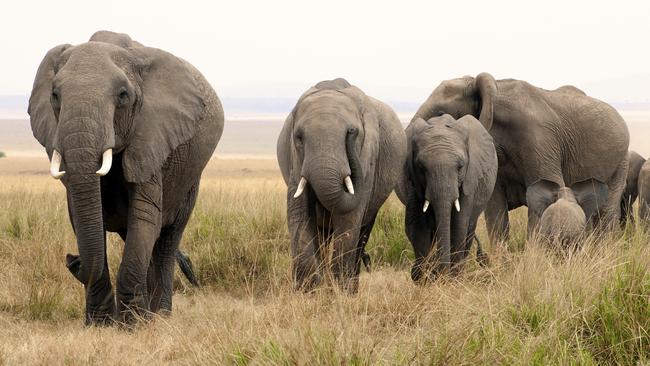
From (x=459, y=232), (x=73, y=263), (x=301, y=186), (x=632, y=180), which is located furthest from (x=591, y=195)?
(x=73, y=263)

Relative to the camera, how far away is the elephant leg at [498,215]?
1148cm

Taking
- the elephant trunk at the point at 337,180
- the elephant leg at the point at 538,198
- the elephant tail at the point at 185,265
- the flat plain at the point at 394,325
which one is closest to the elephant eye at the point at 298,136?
the elephant trunk at the point at 337,180

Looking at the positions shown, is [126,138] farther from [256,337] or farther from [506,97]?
[506,97]

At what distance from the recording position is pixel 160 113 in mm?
7508

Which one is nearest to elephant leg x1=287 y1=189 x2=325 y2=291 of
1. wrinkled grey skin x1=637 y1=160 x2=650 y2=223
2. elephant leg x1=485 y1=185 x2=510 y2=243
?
elephant leg x1=485 y1=185 x2=510 y2=243

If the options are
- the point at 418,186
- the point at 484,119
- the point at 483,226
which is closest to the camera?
the point at 418,186

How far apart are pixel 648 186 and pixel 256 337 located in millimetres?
8666

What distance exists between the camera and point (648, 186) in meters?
13.2

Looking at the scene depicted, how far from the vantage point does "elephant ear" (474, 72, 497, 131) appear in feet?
37.2

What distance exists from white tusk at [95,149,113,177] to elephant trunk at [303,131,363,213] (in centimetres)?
153

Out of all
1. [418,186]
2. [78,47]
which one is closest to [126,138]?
[78,47]

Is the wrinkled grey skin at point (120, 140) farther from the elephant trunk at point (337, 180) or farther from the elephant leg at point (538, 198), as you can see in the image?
the elephant leg at point (538, 198)

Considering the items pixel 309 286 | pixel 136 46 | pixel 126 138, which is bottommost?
pixel 309 286

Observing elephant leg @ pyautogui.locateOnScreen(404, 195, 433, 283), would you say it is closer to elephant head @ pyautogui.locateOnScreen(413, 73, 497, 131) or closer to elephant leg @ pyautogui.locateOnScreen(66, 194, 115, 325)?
elephant head @ pyautogui.locateOnScreen(413, 73, 497, 131)
